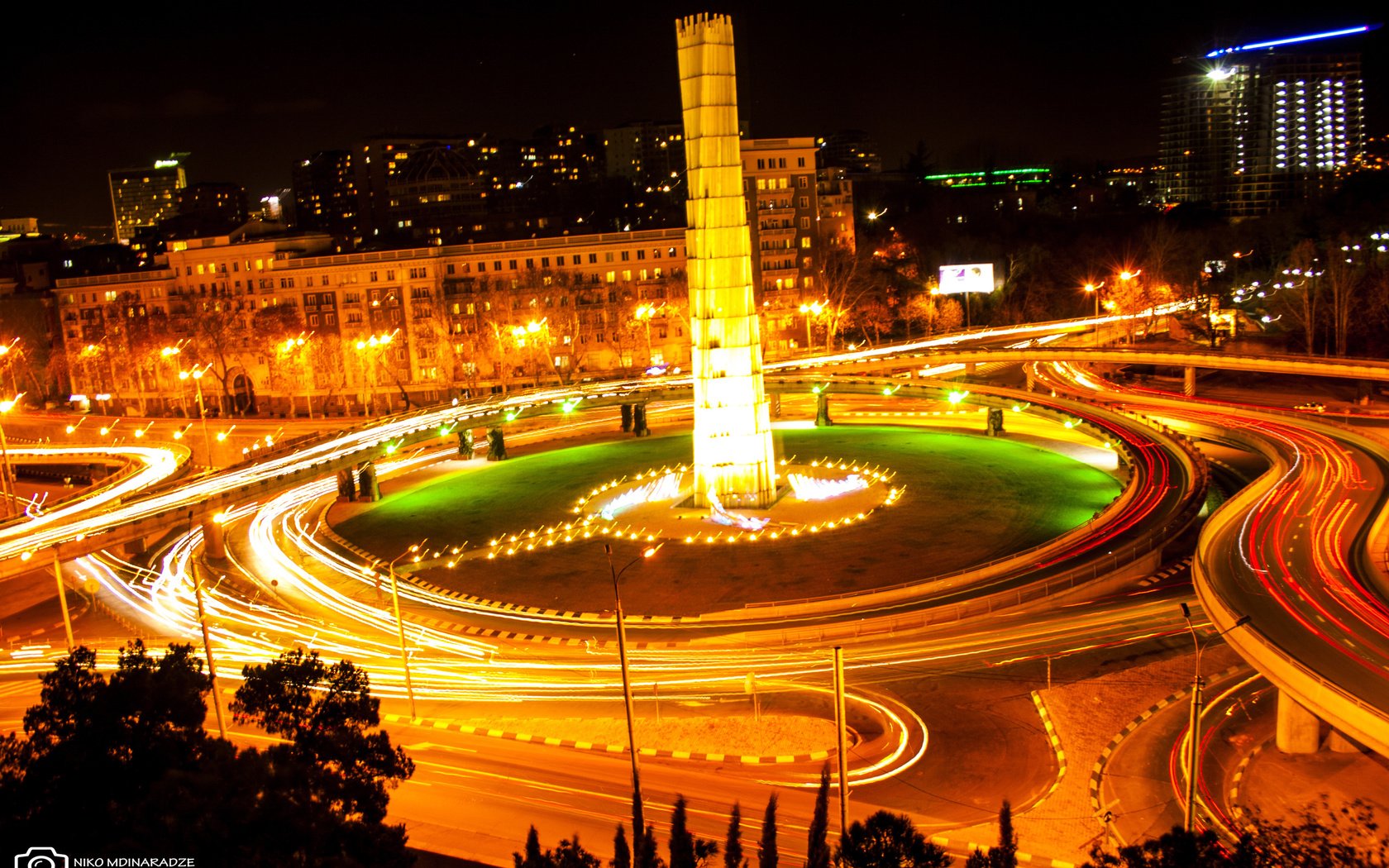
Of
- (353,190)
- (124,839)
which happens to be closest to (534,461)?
(124,839)

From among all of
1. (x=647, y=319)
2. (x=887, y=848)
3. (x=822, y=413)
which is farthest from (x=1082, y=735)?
(x=647, y=319)

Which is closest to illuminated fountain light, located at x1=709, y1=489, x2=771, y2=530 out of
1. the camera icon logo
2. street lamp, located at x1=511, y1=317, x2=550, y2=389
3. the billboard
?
the camera icon logo

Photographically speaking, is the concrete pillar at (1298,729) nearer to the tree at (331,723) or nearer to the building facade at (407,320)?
the tree at (331,723)

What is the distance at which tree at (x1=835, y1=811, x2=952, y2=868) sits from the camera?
1496cm

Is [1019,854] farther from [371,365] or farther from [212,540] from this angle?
[371,365]

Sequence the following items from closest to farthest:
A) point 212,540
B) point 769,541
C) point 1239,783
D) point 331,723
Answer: point 331,723 → point 1239,783 → point 769,541 → point 212,540

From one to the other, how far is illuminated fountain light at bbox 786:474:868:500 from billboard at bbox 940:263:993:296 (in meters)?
51.0

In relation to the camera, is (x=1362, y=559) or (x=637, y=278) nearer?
(x=1362, y=559)

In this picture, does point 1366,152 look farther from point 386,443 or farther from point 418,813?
point 418,813

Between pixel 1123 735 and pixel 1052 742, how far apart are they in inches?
70.7

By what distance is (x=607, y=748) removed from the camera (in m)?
27.8

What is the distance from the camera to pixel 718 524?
50.5 metres

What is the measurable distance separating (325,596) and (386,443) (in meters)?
18.1

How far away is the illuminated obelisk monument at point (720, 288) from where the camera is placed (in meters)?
48.4
